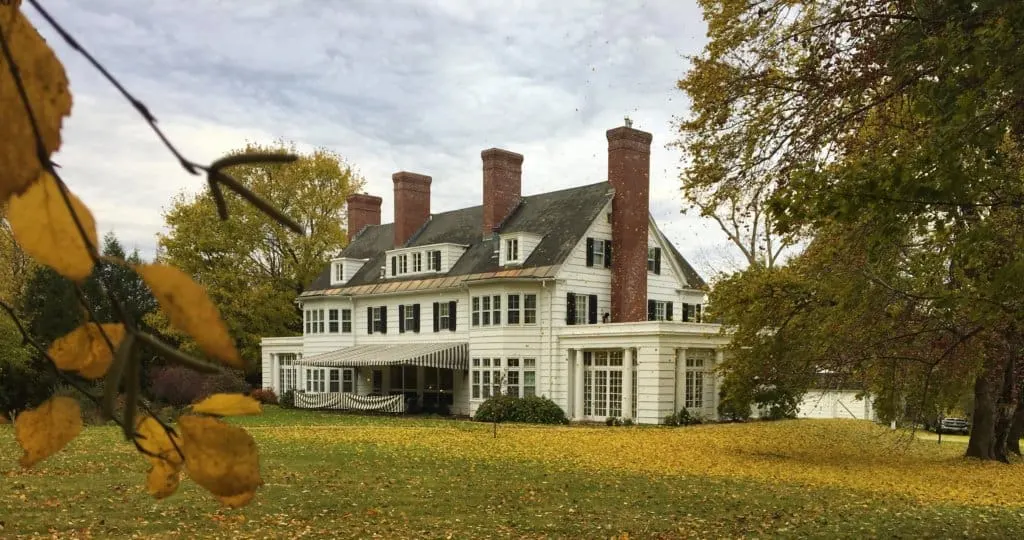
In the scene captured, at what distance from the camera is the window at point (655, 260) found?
1453 inches

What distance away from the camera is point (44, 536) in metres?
9.73

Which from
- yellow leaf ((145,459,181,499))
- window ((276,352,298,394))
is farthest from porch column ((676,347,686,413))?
yellow leaf ((145,459,181,499))

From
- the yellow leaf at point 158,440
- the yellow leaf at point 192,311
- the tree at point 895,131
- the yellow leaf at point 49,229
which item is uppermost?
the tree at point 895,131

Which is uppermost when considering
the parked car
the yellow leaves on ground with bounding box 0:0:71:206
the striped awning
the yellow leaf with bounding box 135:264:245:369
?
the yellow leaves on ground with bounding box 0:0:71:206

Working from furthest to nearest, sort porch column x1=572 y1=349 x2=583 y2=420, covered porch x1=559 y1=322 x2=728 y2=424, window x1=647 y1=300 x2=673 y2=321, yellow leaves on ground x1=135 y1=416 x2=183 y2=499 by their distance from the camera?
window x1=647 y1=300 x2=673 y2=321 → porch column x1=572 y1=349 x2=583 y2=420 → covered porch x1=559 y1=322 x2=728 y2=424 → yellow leaves on ground x1=135 y1=416 x2=183 y2=499

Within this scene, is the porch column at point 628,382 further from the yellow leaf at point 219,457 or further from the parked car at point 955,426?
the yellow leaf at point 219,457

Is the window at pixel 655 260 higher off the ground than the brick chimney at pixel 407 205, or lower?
lower

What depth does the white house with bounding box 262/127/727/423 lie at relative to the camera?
1292 inches

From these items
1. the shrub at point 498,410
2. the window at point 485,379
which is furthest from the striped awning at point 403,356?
the shrub at point 498,410

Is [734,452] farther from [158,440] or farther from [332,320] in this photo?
[332,320]

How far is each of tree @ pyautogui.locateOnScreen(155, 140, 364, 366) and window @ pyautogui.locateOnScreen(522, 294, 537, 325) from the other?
16738mm

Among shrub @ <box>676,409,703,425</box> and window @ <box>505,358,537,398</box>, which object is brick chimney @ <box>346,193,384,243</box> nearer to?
window @ <box>505,358,537,398</box>

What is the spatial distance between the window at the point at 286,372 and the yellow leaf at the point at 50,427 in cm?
4565

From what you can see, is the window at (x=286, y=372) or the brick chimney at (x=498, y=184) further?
the window at (x=286, y=372)
